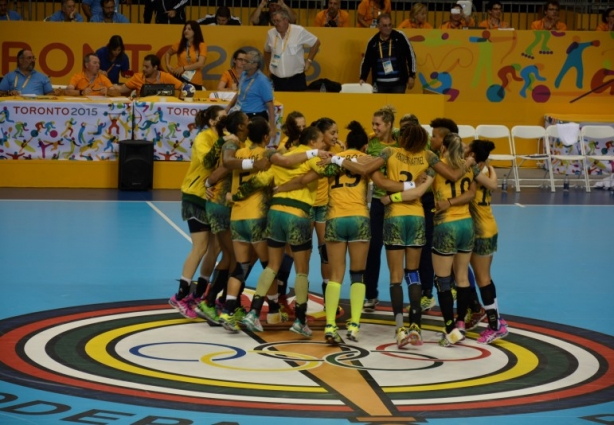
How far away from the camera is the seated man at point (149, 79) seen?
1872 centimetres

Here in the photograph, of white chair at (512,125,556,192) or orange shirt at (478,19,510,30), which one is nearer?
white chair at (512,125,556,192)

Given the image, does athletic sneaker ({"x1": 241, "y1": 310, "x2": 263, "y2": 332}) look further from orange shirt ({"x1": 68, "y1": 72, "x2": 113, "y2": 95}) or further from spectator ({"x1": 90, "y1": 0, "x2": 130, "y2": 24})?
spectator ({"x1": 90, "y1": 0, "x2": 130, "y2": 24})

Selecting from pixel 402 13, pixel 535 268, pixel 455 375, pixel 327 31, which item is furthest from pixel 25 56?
pixel 455 375

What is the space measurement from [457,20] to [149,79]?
634 centimetres

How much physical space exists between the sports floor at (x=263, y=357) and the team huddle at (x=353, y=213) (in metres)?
0.28

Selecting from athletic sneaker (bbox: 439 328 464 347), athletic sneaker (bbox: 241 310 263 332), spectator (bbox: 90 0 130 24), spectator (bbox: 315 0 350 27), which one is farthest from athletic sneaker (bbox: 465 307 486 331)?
spectator (bbox: 90 0 130 24)

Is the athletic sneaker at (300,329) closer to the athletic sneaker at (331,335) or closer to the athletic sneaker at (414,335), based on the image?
the athletic sneaker at (331,335)

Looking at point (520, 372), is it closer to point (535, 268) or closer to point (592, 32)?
point (535, 268)

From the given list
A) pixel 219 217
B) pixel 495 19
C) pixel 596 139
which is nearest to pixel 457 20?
pixel 495 19

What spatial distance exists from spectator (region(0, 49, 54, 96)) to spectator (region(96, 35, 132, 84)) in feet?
3.28

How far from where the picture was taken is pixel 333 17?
21.4m

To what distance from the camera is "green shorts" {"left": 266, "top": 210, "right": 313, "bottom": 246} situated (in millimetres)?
9203

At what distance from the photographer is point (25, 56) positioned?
1858 centimetres

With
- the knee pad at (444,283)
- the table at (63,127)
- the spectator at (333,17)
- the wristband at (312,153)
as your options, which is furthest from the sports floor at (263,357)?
the spectator at (333,17)
